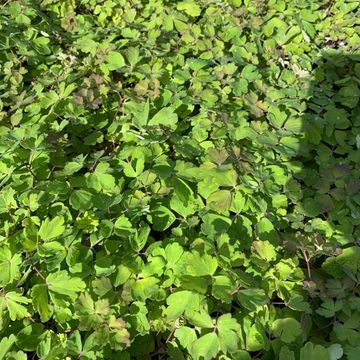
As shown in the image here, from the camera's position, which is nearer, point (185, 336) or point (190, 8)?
point (185, 336)

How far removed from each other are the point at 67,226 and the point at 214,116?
3.38 ft

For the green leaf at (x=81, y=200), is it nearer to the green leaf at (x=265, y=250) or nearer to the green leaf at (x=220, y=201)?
the green leaf at (x=220, y=201)

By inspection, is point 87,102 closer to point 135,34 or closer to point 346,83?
point 135,34

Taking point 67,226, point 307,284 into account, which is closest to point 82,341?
point 67,226

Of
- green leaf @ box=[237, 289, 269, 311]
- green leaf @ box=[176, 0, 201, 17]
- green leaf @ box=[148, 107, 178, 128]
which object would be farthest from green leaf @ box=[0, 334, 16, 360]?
green leaf @ box=[176, 0, 201, 17]

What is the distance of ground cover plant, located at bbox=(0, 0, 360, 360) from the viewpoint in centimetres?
172

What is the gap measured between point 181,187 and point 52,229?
1.99 feet

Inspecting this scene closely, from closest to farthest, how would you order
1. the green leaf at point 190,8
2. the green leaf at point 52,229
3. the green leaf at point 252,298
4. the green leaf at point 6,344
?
the green leaf at point 6,344, the green leaf at point 252,298, the green leaf at point 52,229, the green leaf at point 190,8

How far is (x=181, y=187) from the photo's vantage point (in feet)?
6.96

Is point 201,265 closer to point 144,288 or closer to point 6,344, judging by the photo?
point 144,288

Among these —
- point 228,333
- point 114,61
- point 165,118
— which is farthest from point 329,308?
point 114,61

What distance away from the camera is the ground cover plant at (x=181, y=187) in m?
1.72

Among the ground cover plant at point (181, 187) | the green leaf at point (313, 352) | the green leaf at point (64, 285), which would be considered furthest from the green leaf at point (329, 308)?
the green leaf at point (64, 285)

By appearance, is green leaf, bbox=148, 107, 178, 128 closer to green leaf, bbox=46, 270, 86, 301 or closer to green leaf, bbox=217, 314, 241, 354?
green leaf, bbox=46, 270, 86, 301
